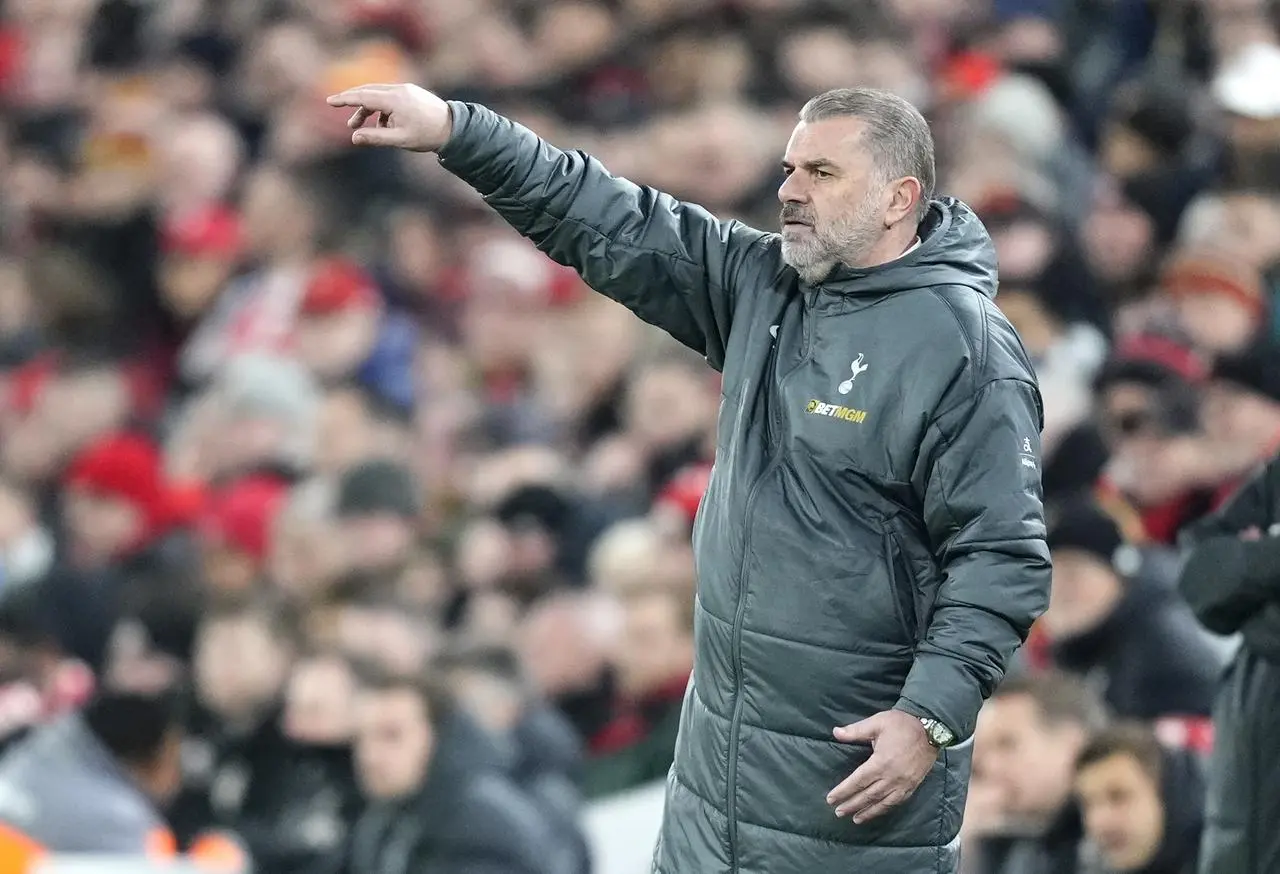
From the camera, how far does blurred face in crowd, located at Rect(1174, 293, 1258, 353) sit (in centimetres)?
816

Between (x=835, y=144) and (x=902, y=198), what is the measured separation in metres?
0.16

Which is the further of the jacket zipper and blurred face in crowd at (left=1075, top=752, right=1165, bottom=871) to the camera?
blurred face in crowd at (left=1075, top=752, right=1165, bottom=871)

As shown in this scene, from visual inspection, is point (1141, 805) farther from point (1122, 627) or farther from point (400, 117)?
point (400, 117)

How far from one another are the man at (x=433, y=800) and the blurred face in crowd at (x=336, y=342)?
3.20 meters

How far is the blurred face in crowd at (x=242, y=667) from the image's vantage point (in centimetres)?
781

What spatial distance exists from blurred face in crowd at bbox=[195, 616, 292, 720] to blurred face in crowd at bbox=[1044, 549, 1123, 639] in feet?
8.78

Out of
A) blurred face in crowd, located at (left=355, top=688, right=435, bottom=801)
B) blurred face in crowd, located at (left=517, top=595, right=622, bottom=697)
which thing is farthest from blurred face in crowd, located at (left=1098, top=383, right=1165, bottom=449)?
blurred face in crowd, located at (left=355, top=688, right=435, bottom=801)

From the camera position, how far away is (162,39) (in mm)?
13508

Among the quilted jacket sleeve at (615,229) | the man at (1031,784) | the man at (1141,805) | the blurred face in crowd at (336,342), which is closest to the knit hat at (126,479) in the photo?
the blurred face in crowd at (336,342)

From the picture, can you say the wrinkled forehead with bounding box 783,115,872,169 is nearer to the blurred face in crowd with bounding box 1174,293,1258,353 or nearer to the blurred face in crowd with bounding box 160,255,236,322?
the blurred face in crowd with bounding box 1174,293,1258,353

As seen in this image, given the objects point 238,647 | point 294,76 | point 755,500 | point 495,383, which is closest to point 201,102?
point 294,76

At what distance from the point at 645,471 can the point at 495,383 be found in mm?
1440

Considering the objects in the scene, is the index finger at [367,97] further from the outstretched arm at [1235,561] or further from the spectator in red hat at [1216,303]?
the spectator in red hat at [1216,303]

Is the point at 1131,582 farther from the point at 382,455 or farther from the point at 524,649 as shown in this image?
the point at 382,455
